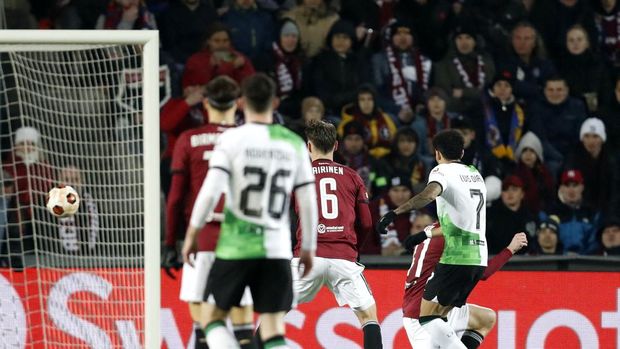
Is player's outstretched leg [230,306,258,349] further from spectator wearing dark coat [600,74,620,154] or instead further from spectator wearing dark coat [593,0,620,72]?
spectator wearing dark coat [593,0,620,72]

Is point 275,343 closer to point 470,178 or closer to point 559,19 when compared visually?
point 470,178

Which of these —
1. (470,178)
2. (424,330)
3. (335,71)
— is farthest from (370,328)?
(335,71)

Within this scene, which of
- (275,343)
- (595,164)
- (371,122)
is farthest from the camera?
(595,164)

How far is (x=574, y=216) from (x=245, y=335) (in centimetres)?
638

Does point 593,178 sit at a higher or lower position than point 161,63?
lower

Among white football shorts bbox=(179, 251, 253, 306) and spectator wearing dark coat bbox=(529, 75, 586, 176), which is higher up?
spectator wearing dark coat bbox=(529, 75, 586, 176)

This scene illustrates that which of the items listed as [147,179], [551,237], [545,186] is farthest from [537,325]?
[147,179]

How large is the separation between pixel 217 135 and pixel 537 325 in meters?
4.52

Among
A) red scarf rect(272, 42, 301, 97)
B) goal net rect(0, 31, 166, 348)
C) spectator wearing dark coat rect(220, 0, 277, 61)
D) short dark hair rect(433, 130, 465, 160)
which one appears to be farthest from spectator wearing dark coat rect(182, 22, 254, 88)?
short dark hair rect(433, 130, 465, 160)

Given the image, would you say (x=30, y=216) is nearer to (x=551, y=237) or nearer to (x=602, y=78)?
(x=551, y=237)

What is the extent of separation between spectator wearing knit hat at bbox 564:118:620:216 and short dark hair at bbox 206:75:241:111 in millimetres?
6870

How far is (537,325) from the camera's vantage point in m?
11.8

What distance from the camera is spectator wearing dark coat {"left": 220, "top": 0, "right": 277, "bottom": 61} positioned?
15.0m

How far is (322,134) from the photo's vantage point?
33.2ft
